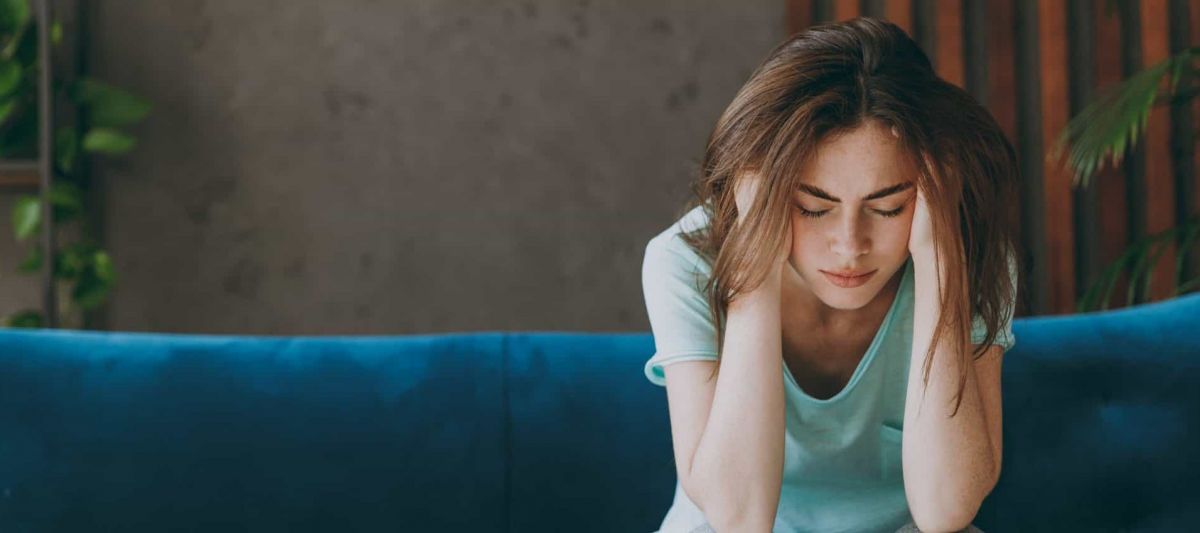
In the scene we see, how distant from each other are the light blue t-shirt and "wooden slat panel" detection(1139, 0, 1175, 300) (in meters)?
1.62

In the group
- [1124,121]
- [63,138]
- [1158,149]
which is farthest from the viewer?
[1158,149]

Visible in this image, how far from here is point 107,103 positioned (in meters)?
2.37

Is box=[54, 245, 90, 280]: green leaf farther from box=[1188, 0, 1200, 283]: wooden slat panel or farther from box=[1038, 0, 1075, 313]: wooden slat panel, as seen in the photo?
box=[1188, 0, 1200, 283]: wooden slat panel

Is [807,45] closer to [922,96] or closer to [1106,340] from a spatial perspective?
[922,96]

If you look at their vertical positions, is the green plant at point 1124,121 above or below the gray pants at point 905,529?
above

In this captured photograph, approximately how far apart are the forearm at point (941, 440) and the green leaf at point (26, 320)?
1.94 m

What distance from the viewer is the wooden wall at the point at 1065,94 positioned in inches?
102

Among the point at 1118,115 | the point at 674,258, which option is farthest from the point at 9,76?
the point at 1118,115

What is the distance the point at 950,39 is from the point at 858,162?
1.73 metres

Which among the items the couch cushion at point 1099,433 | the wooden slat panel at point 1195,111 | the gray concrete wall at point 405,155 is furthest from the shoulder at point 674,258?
the wooden slat panel at point 1195,111

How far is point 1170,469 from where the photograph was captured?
1.42 metres

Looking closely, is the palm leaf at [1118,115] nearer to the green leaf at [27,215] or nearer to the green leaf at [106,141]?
the green leaf at [106,141]

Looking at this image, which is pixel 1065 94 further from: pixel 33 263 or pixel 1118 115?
pixel 33 263

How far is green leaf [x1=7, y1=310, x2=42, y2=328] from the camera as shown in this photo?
7.56ft
